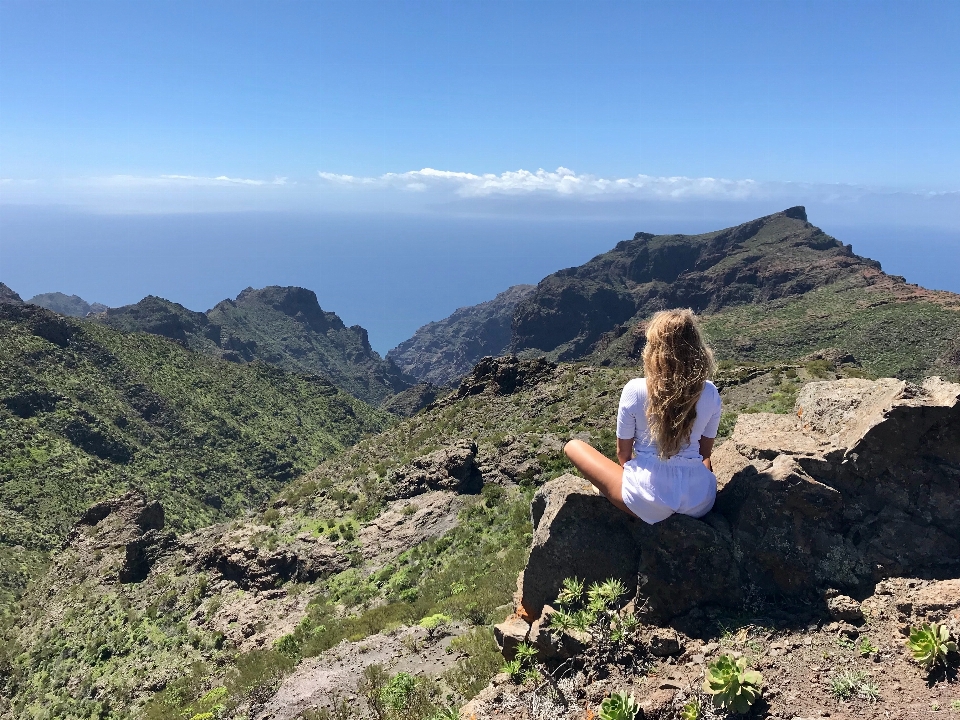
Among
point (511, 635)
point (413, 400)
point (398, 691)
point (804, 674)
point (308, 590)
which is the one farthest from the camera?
point (413, 400)

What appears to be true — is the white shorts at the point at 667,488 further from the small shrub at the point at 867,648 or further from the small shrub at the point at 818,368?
the small shrub at the point at 818,368

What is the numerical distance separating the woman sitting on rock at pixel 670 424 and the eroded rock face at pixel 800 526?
30 centimetres

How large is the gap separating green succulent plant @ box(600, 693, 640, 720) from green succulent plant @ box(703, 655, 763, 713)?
2.01 ft

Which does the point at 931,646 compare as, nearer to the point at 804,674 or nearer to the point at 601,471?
the point at 804,674

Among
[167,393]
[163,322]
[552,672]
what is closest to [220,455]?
[167,393]

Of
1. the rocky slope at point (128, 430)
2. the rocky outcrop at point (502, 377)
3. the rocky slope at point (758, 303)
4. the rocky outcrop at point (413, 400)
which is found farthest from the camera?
the rocky outcrop at point (413, 400)

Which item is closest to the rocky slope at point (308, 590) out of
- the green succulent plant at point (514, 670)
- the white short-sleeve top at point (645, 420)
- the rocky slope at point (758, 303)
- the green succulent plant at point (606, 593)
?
the green succulent plant at point (514, 670)

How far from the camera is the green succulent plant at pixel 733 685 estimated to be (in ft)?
13.0

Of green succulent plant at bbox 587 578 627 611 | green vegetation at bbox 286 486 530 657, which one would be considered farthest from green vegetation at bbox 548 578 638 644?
green vegetation at bbox 286 486 530 657

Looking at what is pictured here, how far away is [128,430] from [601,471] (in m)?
49.9

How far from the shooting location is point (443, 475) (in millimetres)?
18656

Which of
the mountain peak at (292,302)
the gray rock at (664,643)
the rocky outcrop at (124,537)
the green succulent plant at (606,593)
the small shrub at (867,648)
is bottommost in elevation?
the mountain peak at (292,302)

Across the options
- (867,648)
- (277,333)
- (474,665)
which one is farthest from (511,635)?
(277,333)

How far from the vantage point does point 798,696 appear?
411cm
